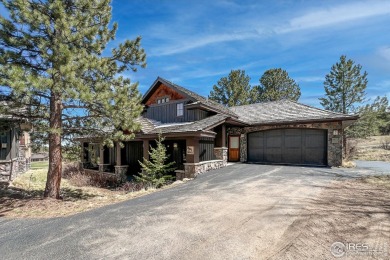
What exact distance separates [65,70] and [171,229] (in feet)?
18.5

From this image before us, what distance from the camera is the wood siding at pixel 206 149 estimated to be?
13.9 m

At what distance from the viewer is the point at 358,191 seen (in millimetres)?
8164

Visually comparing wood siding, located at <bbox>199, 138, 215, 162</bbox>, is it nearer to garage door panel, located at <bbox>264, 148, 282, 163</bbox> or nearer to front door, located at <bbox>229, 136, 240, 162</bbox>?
front door, located at <bbox>229, 136, 240, 162</bbox>

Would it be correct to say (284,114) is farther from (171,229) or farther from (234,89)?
(234,89)

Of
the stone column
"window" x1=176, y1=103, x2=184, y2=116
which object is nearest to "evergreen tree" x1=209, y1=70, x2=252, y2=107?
"window" x1=176, y1=103, x2=184, y2=116

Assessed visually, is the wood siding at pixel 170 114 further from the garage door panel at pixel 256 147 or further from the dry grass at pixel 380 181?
the dry grass at pixel 380 181

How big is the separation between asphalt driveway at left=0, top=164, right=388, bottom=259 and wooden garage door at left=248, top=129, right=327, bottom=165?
7.81 meters

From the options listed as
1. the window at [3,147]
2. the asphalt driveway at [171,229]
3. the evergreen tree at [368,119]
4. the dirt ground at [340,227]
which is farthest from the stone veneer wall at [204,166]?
the evergreen tree at [368,119]

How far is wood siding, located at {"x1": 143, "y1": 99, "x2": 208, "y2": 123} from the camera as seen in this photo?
1647 centimetres

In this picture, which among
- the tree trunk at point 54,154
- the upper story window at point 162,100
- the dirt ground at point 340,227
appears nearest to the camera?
the dirt ground at point 340,227

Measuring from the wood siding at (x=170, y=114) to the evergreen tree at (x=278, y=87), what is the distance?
77.1 feet

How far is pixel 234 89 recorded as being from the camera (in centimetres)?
3675

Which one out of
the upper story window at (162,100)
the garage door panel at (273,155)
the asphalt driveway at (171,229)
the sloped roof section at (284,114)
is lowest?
the asphalt driveway at (171,229)

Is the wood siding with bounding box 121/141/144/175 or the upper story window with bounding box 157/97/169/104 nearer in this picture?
the wood siding with bounding box 121/141/144/175
